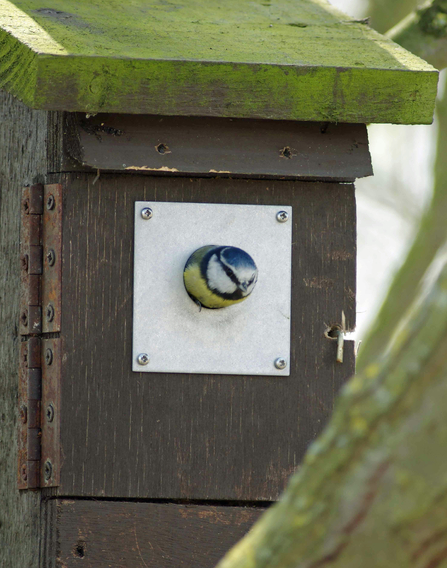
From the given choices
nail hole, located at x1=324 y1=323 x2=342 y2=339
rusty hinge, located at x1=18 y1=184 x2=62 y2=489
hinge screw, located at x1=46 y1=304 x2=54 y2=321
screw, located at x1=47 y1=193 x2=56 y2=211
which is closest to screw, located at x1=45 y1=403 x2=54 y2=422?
rusty hinge, located at x1=18 y1=184 x2=62 y2=489

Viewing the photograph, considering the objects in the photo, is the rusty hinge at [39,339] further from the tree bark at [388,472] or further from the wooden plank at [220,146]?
the tree bark at [388,472]

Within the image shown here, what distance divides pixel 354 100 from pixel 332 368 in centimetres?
68

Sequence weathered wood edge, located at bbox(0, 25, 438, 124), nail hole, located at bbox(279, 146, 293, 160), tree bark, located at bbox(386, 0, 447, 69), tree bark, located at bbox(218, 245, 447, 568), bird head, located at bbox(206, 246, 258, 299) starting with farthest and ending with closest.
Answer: tree bark, located at bbox(386, 0, 447, 69)
nail hole, located at bbox(279, 146, 293, 160)
bird head, located at bbox(206, 246, 258, 299)
weathered wood edge, located at bbox(0, 25, 438, 124)
tree bark, located at bbox(218, 245, 447, 568)

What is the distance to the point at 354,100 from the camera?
8.13ft

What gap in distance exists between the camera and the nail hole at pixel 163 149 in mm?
2484

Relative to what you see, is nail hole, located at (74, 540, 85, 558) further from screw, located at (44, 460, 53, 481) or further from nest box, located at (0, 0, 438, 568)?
screw, located at (44, 460, 53, 481)

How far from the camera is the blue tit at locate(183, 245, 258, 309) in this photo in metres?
2.41

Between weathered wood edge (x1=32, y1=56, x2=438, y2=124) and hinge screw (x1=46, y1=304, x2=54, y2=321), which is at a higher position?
weathered wood edge (x1=32, y1=56, x2=438, y2=124)

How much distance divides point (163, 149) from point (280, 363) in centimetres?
61

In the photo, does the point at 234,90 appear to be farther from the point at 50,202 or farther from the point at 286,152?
the point at 50,202

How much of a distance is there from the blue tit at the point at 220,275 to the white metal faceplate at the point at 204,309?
0.05 meters

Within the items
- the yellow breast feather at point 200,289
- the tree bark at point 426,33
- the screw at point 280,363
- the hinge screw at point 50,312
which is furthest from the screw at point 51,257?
the tree bark at point 426,33

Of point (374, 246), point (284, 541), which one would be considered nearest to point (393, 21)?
point (374, 246)

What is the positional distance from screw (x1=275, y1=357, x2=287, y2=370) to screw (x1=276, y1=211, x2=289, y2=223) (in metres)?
0.35
